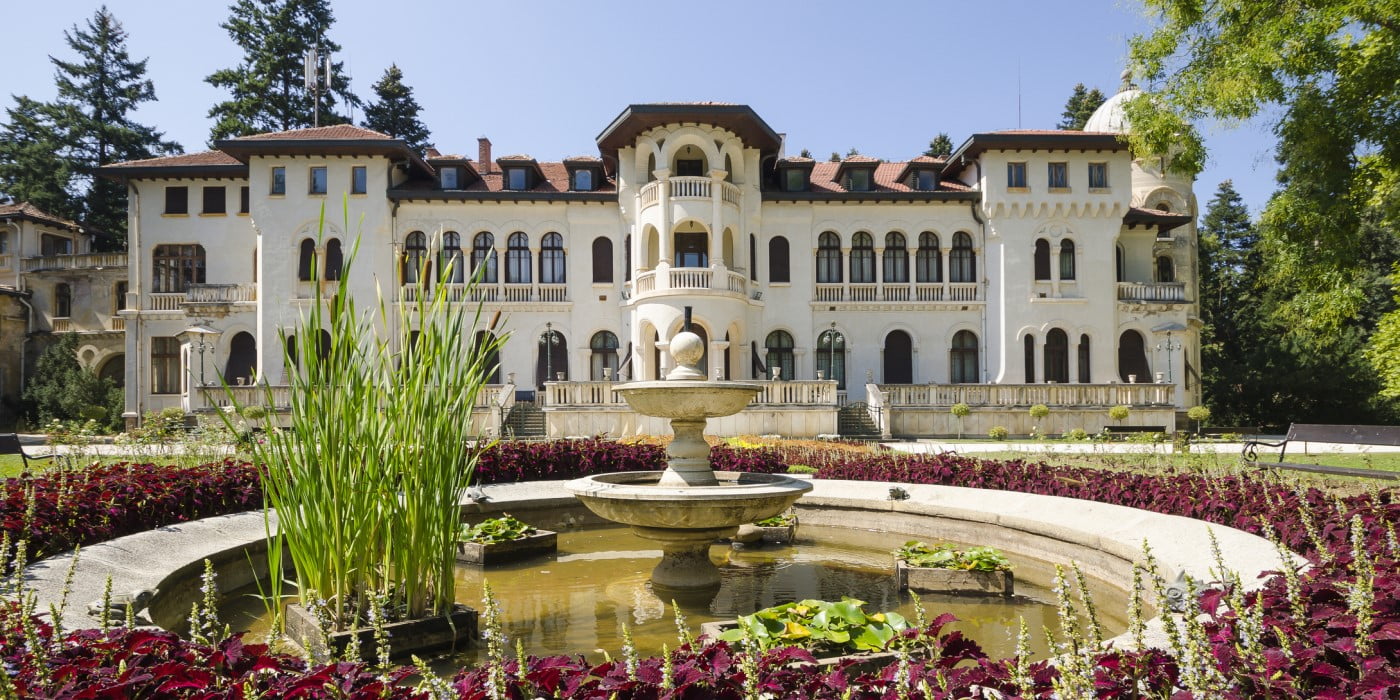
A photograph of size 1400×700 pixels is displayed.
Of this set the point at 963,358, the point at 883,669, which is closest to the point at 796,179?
the point at 963,358

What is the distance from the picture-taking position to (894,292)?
3397cm

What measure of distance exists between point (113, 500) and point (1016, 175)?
31704 mm

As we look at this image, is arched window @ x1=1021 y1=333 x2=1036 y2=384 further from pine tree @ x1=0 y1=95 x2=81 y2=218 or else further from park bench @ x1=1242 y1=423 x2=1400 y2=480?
pine tree @ x1=0 y1=95 x2=81 y2=218

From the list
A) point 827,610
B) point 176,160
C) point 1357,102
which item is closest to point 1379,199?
point 1357,102

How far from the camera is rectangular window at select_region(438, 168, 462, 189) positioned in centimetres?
3325

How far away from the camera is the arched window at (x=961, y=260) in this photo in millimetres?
34062

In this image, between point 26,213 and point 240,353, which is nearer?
point 240,353

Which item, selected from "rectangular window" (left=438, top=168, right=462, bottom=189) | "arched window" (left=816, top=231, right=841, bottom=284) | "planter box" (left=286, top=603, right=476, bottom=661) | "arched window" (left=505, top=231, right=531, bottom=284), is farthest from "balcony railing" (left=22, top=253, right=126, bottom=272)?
"planter box" (left=286, top=603, right=476, bottom=661)

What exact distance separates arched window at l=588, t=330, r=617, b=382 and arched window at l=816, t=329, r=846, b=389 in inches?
323

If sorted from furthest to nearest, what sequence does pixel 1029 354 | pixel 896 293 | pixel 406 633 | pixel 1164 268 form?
pixel 1164 268 < pixel 896 293 < pixel 1029 354 < pixel 406 633

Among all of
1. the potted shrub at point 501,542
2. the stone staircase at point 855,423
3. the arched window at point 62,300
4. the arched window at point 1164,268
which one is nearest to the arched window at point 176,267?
the arched window at point 62,300

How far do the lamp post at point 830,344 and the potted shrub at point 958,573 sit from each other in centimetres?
2566

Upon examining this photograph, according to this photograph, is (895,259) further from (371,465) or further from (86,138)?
(86,138)

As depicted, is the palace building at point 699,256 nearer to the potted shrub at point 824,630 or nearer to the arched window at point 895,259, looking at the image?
the arched window at point 895,259
